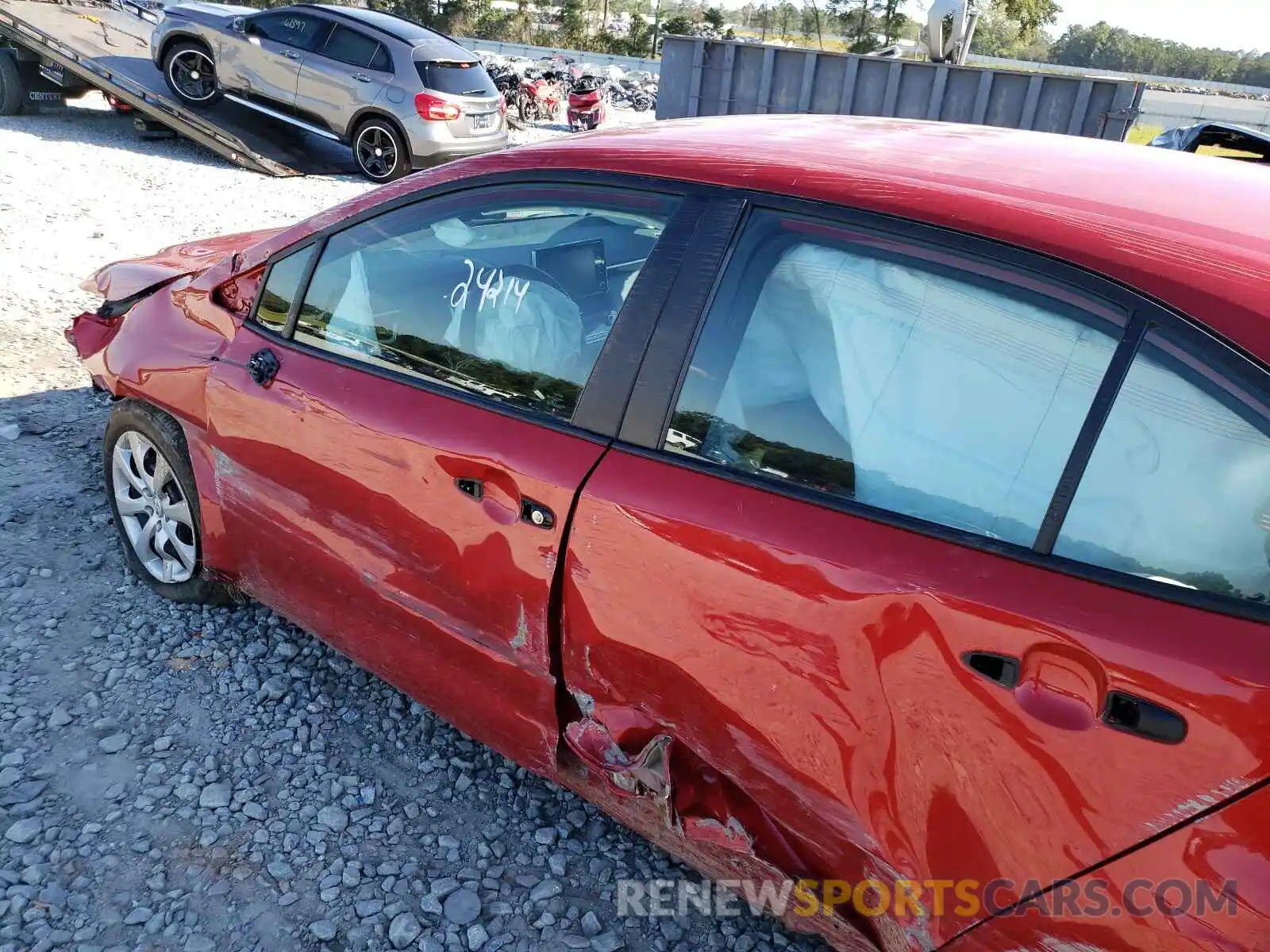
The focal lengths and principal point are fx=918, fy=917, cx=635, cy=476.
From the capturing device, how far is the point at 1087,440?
4.94 ft

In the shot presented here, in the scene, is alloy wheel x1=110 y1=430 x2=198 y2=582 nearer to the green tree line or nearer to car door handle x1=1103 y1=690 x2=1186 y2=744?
car door handle x1=1103 y1=690 x2=1186 y2=744

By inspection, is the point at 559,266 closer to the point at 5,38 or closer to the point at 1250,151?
the point at 1250,151

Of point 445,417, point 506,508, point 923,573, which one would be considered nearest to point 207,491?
point 445,417

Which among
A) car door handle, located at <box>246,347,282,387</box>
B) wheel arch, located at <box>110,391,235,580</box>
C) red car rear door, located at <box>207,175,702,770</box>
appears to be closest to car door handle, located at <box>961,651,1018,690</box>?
red car rear door, located at <box>207,175,702,770</box>

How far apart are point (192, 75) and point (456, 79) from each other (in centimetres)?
326

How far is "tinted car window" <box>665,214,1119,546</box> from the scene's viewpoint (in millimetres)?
1551

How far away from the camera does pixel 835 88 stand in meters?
9.94

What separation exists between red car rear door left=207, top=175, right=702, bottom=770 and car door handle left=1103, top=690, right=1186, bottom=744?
105 centimetres

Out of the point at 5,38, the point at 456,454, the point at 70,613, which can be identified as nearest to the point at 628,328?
the point at 456,454

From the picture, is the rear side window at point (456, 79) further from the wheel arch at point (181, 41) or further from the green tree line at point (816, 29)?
the green tree line at point (816, 29)

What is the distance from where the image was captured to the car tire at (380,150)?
1052 centimetres

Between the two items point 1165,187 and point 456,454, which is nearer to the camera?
point 1165,187

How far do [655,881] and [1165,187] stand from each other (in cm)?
197

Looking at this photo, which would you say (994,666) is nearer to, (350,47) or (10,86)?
(350,47)
